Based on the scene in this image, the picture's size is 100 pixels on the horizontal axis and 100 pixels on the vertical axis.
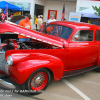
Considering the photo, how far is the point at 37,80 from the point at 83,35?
2.04 metres

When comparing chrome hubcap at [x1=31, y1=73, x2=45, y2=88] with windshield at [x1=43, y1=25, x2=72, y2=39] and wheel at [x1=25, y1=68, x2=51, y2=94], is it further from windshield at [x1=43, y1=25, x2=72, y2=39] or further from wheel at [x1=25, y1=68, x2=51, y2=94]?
windshield at [x1=43, y1=25, x2=72, y2=39]

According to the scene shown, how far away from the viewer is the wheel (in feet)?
9.50

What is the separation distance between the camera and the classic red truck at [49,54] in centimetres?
282

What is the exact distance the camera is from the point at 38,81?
10.1 ft

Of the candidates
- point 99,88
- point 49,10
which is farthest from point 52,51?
point 49,10

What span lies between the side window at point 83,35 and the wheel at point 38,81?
141 cm

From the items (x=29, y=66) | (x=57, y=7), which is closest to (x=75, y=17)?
(x=57, y=7)

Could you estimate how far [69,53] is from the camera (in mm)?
3693

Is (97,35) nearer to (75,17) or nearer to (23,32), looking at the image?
(23,32)

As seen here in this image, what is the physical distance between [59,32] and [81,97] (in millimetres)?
1957

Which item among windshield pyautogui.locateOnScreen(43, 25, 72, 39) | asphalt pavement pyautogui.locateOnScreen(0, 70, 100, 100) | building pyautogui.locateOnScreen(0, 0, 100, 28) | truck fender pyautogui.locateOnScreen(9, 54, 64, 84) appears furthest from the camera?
building pyautogui.locateOnScreen(0, 0, 100, 28)

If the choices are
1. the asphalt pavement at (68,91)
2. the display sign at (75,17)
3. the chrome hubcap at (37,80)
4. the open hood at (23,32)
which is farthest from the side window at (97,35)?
the display sign at (75,17)

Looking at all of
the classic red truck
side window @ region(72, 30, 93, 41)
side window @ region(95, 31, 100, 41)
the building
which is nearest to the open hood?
the classic red truck

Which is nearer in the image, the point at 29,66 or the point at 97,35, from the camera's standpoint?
the point at 29,66
